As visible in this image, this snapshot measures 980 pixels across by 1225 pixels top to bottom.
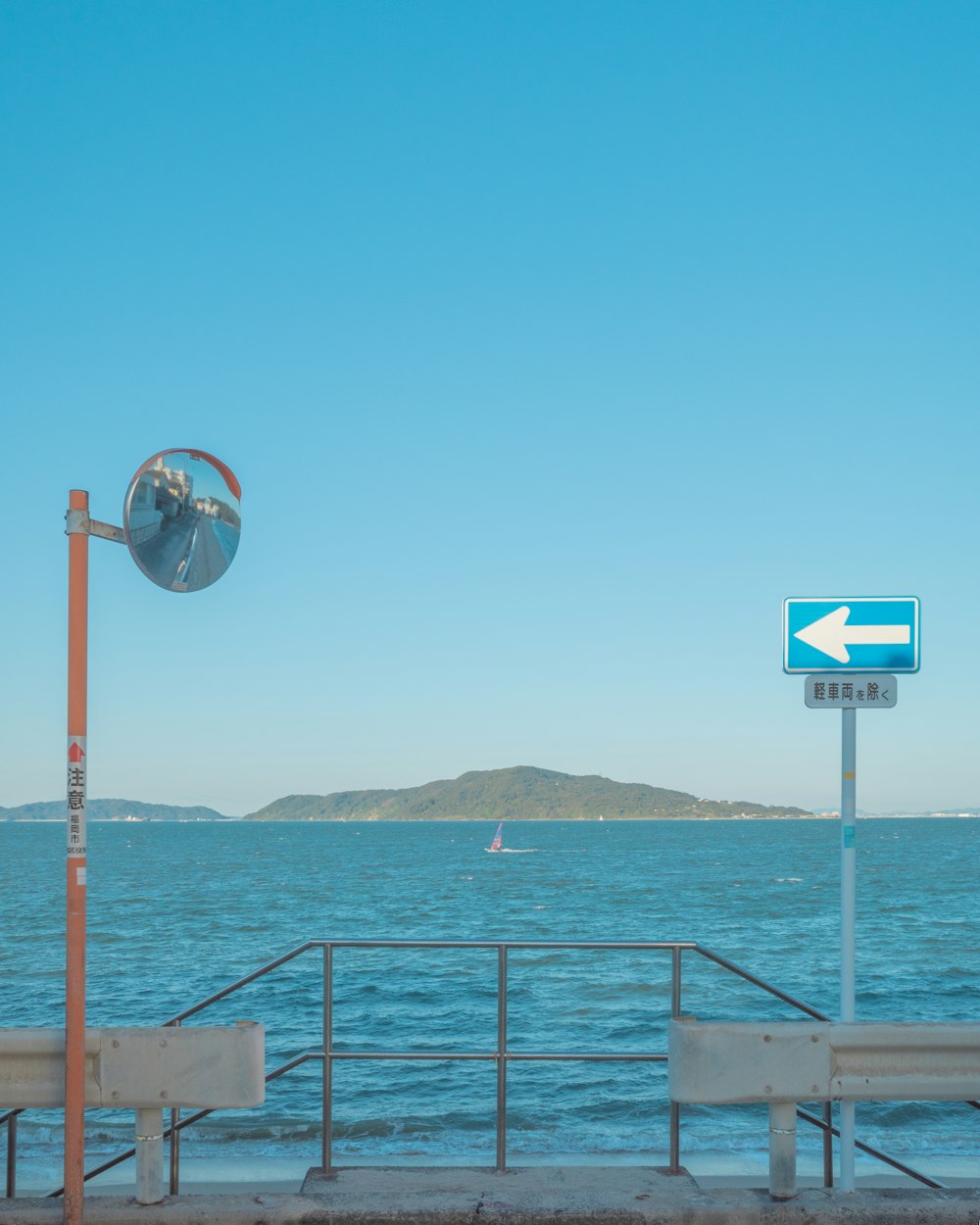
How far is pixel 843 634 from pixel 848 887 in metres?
1.12

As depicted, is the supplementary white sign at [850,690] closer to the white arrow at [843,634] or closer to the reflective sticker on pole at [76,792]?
the white arrow at [843,634]

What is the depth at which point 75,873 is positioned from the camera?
4332 millimetres

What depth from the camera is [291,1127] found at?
12.5 m

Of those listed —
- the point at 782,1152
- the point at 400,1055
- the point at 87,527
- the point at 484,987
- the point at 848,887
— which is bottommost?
the point at 484,987

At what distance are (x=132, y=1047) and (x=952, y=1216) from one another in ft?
11.0

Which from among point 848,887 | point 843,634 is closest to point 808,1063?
point 848,887

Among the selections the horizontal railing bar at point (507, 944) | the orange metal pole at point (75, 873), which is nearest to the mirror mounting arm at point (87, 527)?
the orange metal pole at point (75, 873)

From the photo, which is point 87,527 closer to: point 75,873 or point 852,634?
point 75,873

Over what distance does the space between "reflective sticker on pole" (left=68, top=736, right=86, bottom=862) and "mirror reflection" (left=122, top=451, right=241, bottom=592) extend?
71 centimetres

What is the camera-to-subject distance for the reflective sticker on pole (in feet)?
14.4

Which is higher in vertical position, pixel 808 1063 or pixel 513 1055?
pixel 808 1063

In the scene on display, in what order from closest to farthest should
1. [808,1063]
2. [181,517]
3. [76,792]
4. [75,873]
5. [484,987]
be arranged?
[75,873], [76,792], [181,517], [808,1063], [484,987]

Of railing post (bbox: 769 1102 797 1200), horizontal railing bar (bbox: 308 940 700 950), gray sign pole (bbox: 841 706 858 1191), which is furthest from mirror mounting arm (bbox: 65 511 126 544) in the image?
railing post (bbox: 769 1102 797 1200)

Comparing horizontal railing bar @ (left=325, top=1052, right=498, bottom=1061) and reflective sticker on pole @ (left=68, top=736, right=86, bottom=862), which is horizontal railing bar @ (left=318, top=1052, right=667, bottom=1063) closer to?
horizontal railing bar @ (left=325, top=1052, right=498, bottom=1061)
